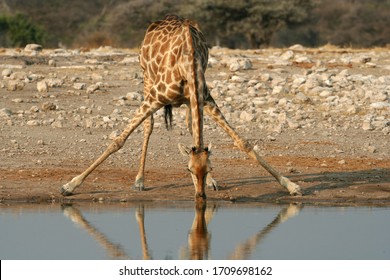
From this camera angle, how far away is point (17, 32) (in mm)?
31859

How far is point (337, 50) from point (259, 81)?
6.69 metres

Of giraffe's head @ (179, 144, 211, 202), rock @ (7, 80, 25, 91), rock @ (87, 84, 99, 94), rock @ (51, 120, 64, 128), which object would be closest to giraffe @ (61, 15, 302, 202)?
giraffe's head @ (179, 144, 211, 202)

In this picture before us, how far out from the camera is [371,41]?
42438mm

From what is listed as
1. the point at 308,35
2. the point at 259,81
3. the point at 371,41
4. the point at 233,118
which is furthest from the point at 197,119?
the point at 308,35

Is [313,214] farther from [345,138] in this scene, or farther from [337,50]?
[337,50]

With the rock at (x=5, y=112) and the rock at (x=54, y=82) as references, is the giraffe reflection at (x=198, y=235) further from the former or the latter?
the rock at (x=54, y=82)

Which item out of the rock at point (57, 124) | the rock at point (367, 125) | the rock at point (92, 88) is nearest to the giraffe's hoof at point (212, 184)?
the rock at point (57, 124)

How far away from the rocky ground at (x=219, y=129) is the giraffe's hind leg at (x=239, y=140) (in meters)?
0.13

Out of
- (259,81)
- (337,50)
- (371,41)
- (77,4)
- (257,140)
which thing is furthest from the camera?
(77,4)

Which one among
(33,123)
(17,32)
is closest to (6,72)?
(33,123)

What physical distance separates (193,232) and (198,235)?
12cm

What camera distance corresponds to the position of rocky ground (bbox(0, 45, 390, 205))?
10875mm

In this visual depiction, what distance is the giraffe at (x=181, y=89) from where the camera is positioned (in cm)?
953

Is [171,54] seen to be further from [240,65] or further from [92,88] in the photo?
[240,65]
